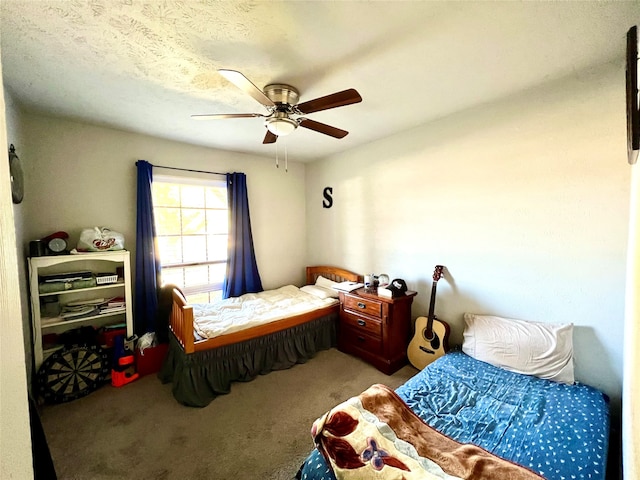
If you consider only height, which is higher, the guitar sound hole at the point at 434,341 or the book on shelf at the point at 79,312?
the book on shelf at the point at 79,312

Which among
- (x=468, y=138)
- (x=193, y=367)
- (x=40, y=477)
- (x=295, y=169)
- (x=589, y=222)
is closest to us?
(x=40, y=477)

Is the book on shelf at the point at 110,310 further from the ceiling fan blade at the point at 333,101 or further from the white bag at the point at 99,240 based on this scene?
the ceiling fan blade at the point at 333,101

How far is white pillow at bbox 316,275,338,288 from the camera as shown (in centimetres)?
361

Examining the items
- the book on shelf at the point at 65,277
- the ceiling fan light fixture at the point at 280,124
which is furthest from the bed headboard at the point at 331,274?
the book on shelf at the point at 65,277

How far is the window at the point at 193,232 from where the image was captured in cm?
314

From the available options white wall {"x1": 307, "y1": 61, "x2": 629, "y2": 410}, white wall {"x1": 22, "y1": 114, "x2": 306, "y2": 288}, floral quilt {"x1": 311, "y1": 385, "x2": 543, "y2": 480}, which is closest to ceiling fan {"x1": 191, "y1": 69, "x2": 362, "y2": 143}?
white wall {"x1": 307, "y1": 61, "x2": 629, "y2": 410}

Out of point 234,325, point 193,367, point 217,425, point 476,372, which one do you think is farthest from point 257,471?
point 476,372

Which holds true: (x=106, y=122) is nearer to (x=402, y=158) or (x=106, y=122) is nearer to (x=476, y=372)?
A: (x=402, y=158)

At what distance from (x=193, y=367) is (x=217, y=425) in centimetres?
51

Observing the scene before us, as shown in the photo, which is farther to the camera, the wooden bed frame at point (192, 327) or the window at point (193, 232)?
the window at point (193, 232)

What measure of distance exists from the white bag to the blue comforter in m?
2.52

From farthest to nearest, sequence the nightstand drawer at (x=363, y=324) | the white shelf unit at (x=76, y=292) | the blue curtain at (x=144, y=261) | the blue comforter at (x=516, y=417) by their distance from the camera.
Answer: the blue curtain at (x=144, y=261) < the nightstand drawer at (x=363, y=324) < the white shelf unit at (x=76, y=292) < the blue comforter at (x=516, y=417)

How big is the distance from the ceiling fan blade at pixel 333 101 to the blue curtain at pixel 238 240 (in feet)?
6.55

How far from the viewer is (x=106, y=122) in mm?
2539
